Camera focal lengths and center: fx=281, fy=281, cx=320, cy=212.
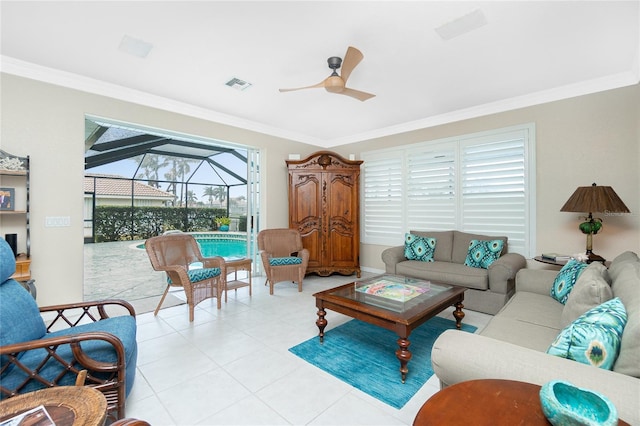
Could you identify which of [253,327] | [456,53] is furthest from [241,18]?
[253,327]

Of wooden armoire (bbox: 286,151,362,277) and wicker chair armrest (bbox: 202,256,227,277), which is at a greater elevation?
wooden armoire (bbox: 286,151,362,277)

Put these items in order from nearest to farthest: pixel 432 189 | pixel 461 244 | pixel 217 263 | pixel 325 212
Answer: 1. pixel 217 263
2. pixel 461 244
3. pixel 432 189
4. pixel 325 212

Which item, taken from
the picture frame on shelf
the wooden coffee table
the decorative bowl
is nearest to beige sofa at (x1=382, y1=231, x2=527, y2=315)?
the wooden coffee table

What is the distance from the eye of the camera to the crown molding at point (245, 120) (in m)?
2.98

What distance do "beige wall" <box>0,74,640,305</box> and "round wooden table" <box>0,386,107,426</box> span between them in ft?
9.01

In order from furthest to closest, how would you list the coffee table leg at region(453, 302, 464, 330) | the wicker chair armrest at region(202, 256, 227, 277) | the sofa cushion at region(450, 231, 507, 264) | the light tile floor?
the sofa cushion at region(450, 231, 507, 264) < the wicker chair armrest at region(202, 256, 227, 277) < the coffee table leg at region(453, 302, 464, 330) < the light tile floor

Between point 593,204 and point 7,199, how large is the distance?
5849 millimetres

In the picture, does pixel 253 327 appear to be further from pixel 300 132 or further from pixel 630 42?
pixel 630 42

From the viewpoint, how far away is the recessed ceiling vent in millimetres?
3301

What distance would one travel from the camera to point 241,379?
6.77 ft

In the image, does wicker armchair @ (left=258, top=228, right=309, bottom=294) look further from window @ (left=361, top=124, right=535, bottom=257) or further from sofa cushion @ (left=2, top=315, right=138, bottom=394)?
sofa cushion @ (left=2, top=315, right=138, bottom=394)

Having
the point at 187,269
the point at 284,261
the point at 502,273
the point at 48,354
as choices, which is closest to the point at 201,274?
the point at 187,269

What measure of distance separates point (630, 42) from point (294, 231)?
4.33 meters

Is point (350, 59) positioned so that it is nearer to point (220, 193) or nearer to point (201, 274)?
point (201, 274)
